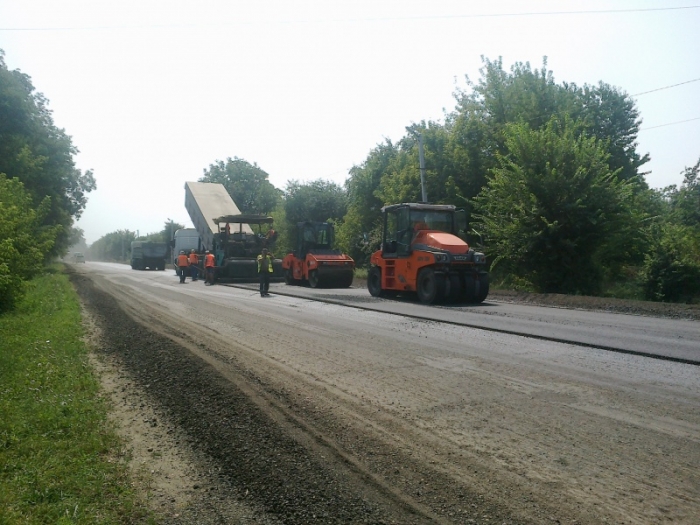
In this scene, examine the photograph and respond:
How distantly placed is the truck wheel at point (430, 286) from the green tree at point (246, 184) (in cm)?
4971

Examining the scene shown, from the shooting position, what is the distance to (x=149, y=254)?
2105 inches

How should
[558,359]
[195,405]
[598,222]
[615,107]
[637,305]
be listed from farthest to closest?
[615,107], [598,222], [637,305], [558,359], [195,405]

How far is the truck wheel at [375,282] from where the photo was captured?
61.8 ft

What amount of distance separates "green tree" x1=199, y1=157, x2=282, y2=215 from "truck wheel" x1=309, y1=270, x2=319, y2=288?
4192 cm

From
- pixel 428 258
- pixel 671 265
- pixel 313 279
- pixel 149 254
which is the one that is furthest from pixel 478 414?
pixel 149 254

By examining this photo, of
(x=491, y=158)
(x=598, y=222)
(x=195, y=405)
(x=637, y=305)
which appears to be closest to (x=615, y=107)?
(x=491, y=158)

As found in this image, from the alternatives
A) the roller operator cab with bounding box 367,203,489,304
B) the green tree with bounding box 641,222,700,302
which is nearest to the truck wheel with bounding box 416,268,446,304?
the roller operator cab with bounding box 367,203,489,304

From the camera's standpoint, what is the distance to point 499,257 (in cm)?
2111

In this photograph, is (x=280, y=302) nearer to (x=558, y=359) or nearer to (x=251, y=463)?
(x=558, y=359)

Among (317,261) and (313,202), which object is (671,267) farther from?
(313,202)

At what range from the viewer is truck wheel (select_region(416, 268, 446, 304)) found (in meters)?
15.9

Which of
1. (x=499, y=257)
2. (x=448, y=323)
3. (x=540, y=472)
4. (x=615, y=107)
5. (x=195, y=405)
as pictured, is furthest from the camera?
(x=615, y=107)

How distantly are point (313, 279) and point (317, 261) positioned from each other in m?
0.85

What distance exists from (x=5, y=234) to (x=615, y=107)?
132 feet
